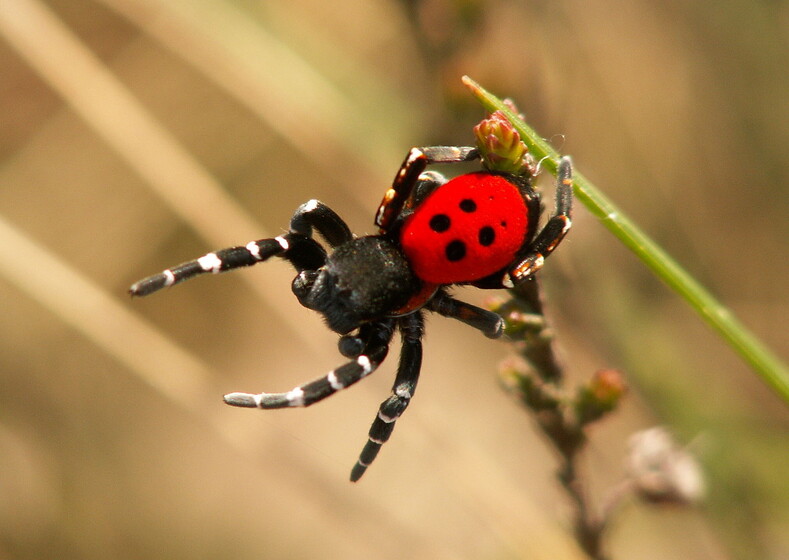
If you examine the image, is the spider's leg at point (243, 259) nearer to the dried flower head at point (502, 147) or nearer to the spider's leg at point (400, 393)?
the spider's leg at point (400, 393)

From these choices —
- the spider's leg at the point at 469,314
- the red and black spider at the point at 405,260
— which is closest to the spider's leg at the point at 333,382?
the red and black spider at the point at 405,260

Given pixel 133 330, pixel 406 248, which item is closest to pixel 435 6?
pixel 406 248

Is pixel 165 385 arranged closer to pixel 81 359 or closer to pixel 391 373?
pixel 391 373

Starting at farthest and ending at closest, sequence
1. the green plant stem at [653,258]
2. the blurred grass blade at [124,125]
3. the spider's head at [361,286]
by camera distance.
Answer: the blurred grass blade at [124,125]
the spider's head at [361,286]
the green plant stem at [653,258]

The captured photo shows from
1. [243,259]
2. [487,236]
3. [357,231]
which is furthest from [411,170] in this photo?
[357,231]

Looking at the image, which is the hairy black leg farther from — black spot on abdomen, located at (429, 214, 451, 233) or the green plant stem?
the green plant stem

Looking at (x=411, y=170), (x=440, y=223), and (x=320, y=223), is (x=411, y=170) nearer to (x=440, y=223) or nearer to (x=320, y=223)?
(x=440, y=223)
